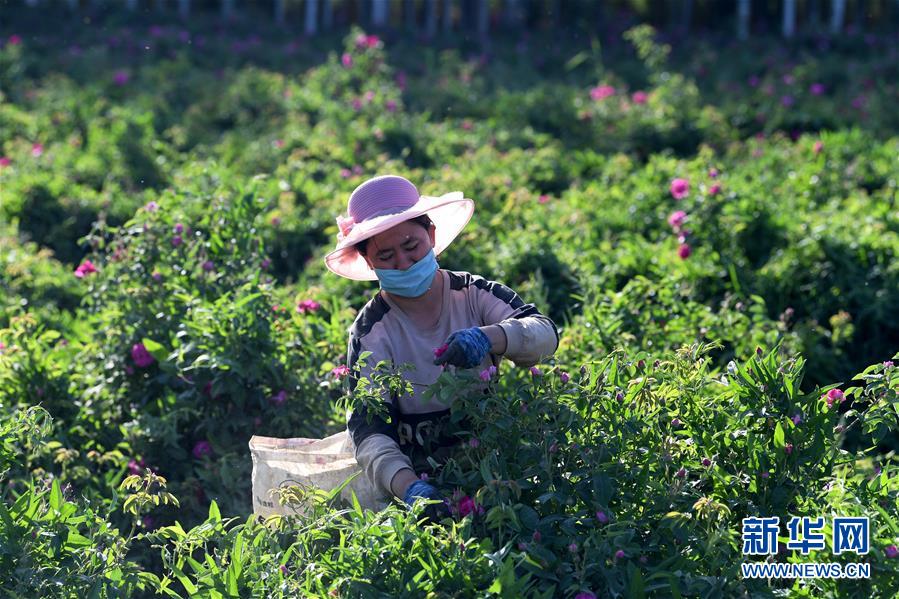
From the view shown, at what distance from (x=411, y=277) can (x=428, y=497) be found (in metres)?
0.67

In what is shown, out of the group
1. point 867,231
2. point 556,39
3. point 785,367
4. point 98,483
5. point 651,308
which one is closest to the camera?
point 785,367

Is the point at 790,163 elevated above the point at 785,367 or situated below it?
below

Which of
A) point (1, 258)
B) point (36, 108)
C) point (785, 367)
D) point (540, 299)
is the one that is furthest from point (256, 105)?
point (785, 367)

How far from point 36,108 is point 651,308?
25.1 ft

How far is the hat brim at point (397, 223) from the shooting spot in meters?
3.25

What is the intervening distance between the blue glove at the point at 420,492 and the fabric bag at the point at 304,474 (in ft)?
0.70

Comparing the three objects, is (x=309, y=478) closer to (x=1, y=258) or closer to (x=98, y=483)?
(x=98, y=483)

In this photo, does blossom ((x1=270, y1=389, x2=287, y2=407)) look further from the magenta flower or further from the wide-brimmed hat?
the wide-brimmed hat

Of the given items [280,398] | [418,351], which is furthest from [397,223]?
[280,398]

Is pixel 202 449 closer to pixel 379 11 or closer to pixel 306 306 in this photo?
pixel 306 306

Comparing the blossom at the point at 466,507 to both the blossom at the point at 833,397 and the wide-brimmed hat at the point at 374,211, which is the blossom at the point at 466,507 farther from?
the blossom at the point at 833,397

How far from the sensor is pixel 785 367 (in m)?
3.15

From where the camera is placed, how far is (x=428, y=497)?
2.95 meters

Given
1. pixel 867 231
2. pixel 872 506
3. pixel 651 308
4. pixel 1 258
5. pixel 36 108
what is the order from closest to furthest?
pixel 872 506 → pixel 651 308 → pixel 867 231 → pixel 1 258 → pixel 36 108
